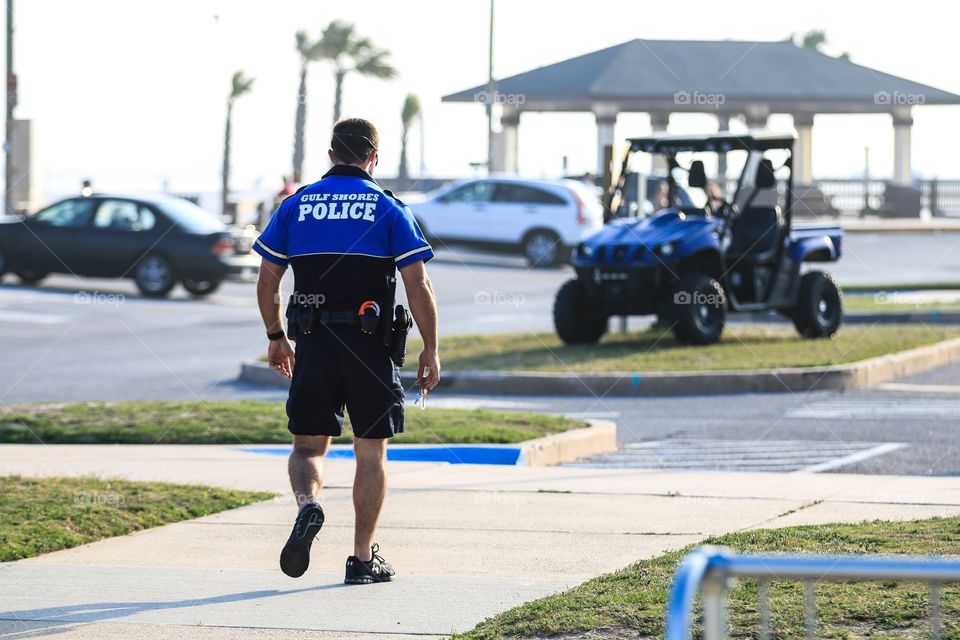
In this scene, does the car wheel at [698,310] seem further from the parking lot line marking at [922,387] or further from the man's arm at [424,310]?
the man's arm at [424,310]

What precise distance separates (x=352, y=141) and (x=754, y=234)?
36.5 feet

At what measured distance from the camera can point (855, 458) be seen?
10539 mm

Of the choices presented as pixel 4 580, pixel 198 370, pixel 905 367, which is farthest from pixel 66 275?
pixel 4 580

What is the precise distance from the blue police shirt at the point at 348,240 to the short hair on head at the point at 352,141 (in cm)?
12

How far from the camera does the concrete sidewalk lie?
5930 mm

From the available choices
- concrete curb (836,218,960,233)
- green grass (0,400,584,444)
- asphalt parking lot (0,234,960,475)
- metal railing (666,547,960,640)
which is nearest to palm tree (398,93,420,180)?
concrete curb (836,218,960,233)

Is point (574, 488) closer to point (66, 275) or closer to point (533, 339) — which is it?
point (533, 339)

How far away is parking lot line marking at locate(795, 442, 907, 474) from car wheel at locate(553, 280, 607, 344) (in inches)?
237

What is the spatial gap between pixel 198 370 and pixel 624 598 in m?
11.1

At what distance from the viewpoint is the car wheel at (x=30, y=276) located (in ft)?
82.8

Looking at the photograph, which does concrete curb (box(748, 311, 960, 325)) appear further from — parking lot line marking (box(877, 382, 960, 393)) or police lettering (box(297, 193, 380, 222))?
police lettering (box(297, 193, 380, 222))

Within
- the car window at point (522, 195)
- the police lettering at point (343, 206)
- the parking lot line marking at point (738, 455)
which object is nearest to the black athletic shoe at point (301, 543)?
the police lettering at point (343, 206)

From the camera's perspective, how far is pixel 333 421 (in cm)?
647

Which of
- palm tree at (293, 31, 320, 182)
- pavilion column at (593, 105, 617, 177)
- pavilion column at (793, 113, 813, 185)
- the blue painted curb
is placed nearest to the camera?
the blue painted curb
